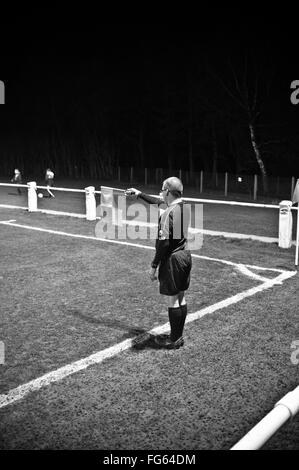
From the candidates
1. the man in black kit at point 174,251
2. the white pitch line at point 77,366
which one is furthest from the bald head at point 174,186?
the white pitch line at point 77,366

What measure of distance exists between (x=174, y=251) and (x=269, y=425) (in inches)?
128

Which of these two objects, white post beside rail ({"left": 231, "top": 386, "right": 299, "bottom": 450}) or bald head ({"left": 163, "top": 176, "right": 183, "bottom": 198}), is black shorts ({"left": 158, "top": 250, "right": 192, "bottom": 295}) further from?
white post beside rail ({"left": 231, "top": 386, "right": 299, "bottom": 450})

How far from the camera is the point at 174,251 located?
530cm

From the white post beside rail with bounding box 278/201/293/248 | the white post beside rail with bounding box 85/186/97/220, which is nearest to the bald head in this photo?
the white post beside rail with bounding box 278/201/293/248

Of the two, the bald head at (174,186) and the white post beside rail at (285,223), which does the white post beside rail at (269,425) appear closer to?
the bald head at (174,186)

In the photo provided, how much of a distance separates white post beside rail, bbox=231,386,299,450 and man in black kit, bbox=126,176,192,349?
2966mm

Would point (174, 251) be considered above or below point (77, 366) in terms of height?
above

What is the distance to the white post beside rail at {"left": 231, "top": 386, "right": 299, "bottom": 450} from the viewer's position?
204 cm

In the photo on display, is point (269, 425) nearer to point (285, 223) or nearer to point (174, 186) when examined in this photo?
point (174, 186)

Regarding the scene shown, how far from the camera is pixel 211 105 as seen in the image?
33.2 metres

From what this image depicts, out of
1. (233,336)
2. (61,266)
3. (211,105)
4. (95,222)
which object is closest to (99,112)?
(211,105)

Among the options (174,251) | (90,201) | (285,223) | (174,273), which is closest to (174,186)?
(174,251)
